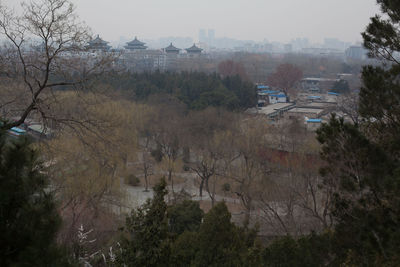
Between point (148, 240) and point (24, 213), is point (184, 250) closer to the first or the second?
point (148, 240)

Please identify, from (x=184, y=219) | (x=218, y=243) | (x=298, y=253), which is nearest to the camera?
(x=298, y=253)

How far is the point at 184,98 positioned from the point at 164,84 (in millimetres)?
2931

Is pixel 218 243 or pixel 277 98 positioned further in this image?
pixel 277 98

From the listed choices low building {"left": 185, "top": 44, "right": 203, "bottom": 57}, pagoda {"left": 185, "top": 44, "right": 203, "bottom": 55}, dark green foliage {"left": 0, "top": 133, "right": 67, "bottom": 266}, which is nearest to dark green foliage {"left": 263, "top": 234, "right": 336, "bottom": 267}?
dark green foliage {"left": 0, "top": 133, "right": 67, "bottom": 266}

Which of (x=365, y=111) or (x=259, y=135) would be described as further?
(x=259, y=135)

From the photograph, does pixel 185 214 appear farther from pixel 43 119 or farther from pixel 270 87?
pixel 270 87

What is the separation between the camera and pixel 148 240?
441cm

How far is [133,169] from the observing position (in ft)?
54.0

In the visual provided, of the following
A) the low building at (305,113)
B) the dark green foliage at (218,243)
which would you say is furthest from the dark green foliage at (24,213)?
the low building at (305,113)

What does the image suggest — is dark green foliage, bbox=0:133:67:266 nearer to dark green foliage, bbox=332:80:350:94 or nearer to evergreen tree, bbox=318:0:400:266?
evergreen tree, bbox=318:0:400:266

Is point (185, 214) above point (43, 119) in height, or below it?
below

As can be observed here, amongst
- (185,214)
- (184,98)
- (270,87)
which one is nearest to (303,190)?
(185,214)

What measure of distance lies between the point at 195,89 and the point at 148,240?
20.2 meters

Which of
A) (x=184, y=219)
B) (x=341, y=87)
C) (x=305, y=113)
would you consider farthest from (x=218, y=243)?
(x=341, y=87)
